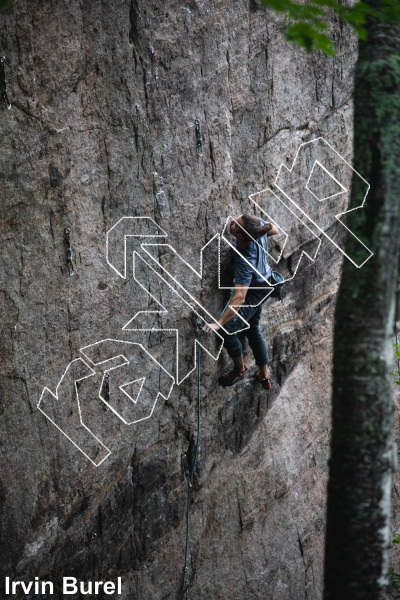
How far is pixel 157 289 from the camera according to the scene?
584 cm

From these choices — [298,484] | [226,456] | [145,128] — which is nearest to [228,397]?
[226,456]

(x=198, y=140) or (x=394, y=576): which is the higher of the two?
(x=198, y=140)

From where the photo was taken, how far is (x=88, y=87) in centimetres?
519

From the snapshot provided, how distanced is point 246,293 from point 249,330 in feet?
1.39

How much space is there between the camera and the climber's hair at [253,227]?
230 inches

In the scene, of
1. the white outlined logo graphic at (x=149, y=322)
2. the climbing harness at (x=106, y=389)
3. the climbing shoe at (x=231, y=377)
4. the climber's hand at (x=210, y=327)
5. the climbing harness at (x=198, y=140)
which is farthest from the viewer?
the climbing shoe at (x=231, y=377)

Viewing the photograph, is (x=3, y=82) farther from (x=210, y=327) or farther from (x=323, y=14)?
(x=210, y=327)

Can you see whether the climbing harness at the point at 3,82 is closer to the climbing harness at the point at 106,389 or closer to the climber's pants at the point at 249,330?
the climbing harness at the point at 106,389

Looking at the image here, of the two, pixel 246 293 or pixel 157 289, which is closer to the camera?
pixel 157 289

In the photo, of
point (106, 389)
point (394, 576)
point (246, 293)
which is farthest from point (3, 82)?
point (394, 576)

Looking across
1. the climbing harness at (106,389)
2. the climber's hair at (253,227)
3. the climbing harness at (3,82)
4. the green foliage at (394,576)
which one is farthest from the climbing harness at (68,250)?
the green foliage at (394,576)

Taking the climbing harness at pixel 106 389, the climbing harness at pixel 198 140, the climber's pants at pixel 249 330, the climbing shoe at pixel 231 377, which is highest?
the climbing harness at pixel 198 140

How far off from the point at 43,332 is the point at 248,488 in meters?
2.87

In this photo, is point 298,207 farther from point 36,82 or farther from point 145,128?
point 36,82
